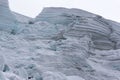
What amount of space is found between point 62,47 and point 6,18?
1.94 m

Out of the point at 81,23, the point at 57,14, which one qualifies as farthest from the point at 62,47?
the point at 57,14

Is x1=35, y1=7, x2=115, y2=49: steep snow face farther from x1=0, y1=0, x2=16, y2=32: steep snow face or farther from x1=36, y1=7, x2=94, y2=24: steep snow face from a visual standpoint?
x1=0, y1=0, x2=16, y2=32: steep snow face

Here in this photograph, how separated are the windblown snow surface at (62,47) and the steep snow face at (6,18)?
0.10ft

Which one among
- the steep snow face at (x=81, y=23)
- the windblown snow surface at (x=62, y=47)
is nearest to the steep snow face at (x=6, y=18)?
the windblown snow surface at (x=62, y=47)

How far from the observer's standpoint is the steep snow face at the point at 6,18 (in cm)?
916

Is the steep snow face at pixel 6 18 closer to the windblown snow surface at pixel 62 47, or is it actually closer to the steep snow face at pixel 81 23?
the windblown snow surface at pixel 62 47

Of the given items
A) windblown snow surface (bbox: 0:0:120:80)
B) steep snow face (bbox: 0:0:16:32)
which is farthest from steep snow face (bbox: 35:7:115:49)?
steep snow face (bbox: 0:0:16:32)

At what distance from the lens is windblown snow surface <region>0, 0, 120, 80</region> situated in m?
6.88

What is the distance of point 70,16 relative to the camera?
9.88m

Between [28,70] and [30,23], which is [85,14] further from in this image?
[28,70]

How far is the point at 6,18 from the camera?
9328 mm

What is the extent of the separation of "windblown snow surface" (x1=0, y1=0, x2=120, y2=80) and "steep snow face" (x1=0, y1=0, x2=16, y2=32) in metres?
0.03

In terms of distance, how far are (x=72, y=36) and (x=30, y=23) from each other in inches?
51.5

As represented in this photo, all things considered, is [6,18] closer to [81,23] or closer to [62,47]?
[81,23]
